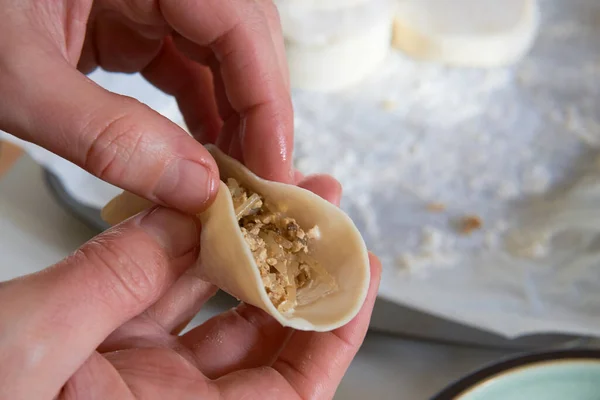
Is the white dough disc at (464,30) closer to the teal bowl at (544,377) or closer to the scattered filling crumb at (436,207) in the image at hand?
the scattered filling crumb at (436,207)

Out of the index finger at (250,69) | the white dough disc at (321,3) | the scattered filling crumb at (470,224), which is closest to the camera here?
the index finger at (250,69)

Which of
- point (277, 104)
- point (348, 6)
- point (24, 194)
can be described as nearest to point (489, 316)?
point (277, 104)

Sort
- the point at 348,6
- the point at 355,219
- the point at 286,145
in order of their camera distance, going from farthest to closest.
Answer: the point at 348,6 → the point at 355,219 → the point at 286,145

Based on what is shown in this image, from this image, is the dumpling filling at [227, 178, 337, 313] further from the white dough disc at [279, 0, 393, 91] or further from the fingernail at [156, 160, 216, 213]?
the white dough disc at [279, 0, 393, 91]

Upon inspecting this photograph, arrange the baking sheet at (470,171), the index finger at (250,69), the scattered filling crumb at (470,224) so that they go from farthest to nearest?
the scattered filling crumb at (470,224), the baking sheet at (470,171), the index finger at (250,69)

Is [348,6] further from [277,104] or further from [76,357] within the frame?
[76,357]

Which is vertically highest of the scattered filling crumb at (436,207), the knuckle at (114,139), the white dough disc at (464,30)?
the knuckle at (114,139)

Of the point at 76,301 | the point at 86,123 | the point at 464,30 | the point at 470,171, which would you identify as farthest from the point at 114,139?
the point at 464,30

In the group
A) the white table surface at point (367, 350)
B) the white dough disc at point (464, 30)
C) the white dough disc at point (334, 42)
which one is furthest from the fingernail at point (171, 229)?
the white dough disc at point (464, 30)
